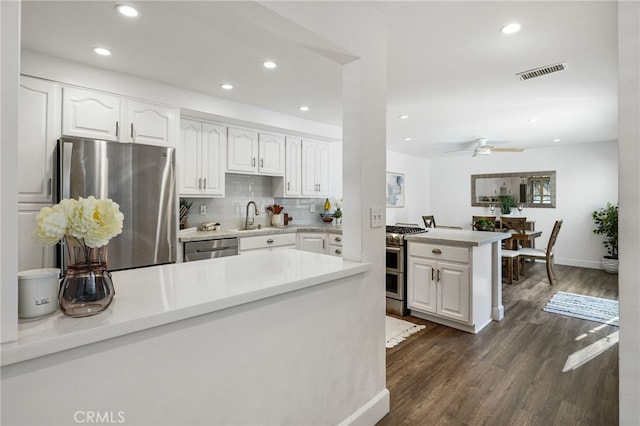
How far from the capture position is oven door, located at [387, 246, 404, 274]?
347cm

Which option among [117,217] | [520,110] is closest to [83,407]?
[117,217]

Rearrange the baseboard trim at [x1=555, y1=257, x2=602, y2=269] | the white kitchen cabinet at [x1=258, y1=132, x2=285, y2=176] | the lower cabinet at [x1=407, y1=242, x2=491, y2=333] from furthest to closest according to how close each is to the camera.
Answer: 1. the baseboard trim at [x1=555, y1=257, x2=602, y2=269]
2. the white kitchen cabinet at [x1=258, y1=132, x2=285, y2=176]
3. the lower cabinet at [x1=407, y1=242, x2=491, y2=333]

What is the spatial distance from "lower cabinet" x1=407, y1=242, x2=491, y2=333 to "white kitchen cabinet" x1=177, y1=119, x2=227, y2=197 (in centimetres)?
235

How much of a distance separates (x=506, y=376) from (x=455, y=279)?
934 millimetres

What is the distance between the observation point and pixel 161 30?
6.89ft

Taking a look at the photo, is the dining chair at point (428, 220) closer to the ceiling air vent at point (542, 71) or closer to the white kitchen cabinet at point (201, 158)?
the ceiling air vent at point (542, 71)

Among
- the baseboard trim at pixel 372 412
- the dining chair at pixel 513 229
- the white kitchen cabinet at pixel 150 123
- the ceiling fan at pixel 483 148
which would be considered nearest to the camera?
the baseboard trim at pixel 372 412

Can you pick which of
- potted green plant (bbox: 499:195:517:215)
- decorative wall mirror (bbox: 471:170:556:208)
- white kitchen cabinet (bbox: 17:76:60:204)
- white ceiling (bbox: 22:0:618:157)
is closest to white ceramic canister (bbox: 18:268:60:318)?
white ceiling (bbox: 22:0:618:157)

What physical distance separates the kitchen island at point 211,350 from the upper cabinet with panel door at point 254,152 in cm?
227

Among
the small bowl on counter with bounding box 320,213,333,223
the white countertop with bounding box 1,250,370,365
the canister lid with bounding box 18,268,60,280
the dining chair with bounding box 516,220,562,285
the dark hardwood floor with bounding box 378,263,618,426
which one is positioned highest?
the small bowl on counter with bounding box 320,213,333,223

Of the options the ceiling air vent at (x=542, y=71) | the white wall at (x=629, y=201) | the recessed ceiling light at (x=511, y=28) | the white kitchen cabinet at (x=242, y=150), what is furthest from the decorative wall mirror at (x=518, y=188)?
the white wall at (x=629, y=201)

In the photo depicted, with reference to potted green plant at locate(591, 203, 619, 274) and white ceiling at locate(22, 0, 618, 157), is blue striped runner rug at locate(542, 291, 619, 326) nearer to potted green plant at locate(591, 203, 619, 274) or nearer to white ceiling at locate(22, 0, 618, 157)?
potted green plant at locate(591, 203, 619, 274)

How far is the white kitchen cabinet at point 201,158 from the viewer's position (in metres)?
3.43

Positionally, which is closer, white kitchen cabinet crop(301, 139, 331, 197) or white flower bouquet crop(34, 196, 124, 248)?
white flower bouquet crop(34, 196, 124, 248)
